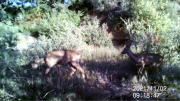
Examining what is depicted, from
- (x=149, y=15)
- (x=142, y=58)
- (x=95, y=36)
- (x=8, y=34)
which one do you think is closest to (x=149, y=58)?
(x=142, y=58)

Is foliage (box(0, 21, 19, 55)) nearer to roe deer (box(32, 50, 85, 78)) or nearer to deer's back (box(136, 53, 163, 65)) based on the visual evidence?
roe deer (box(32, 50, 85, 78))

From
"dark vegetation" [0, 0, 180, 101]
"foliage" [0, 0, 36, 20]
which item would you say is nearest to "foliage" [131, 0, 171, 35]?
"dark vegetation" [0, 0, 180, 101]

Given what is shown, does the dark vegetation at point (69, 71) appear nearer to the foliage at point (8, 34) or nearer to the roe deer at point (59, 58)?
the foliage at point (8, 34)

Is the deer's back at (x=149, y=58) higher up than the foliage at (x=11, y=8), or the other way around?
the foliage at (x=11, y=8)

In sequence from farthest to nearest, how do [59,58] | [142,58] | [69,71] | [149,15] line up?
[149,15]
[69,71]
[142,58]
[59,58]

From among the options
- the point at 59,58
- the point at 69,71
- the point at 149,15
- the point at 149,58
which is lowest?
the point at 69,71

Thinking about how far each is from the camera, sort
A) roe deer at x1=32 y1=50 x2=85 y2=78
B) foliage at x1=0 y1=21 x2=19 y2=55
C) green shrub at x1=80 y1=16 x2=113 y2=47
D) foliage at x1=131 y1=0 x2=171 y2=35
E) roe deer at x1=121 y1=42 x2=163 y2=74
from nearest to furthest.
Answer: foliage at x1=0 y1=21 x2=19 y2=55, roe deer at x1=32 y1=50 x2=85 y2=78, roe deer at x1=121 y1=42 x2=163 y2=74, foliage at x1=131 y1=0 x2=171 y2=35, green shrub at x1=80 y1=16 x2=113 y2=47

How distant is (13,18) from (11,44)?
440 mm

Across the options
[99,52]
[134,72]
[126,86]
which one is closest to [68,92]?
[126,86]

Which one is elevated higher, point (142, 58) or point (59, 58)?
point (59, 58)

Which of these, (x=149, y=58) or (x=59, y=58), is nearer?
(x=59, y=58)

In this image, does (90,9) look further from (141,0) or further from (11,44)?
(11,44)

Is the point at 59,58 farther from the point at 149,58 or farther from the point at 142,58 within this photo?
the point at 149,58

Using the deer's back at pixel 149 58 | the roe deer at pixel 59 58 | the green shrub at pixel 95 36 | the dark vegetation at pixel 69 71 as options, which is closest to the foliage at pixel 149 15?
the green shrub at pixel 95 36
